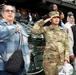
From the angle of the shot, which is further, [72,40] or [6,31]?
[72,40]

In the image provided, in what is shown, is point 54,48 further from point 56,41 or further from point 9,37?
point 9,37

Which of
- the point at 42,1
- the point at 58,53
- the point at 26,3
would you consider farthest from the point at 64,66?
the point at 26,3

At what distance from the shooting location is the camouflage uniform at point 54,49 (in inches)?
233

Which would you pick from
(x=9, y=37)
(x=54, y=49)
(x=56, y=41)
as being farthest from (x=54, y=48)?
(x=9, y=37)

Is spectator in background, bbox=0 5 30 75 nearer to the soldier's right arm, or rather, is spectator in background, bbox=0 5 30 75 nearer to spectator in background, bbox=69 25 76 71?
the soldier's right arm

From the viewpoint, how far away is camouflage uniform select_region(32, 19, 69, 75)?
5.92m

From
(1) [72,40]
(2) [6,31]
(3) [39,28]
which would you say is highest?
(2) [6,31]

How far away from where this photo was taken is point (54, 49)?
5.93 m

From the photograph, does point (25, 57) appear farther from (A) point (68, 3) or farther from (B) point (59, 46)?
(A) point (68, 3)

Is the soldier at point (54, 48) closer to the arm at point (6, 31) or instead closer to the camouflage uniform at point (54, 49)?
the camouflage uniform at point (54, 49)

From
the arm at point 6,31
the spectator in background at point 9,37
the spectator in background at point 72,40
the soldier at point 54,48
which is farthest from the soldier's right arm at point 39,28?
the arm at point 6,31

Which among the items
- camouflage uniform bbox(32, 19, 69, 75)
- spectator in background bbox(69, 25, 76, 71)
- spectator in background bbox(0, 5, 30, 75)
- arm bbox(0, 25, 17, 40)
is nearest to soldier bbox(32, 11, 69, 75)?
camouflage uniform bbox(32, 19, 69, 75)

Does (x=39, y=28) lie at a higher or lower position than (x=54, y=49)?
higher

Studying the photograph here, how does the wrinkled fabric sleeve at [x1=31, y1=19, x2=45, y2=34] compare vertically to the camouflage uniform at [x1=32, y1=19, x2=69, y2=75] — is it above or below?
above
